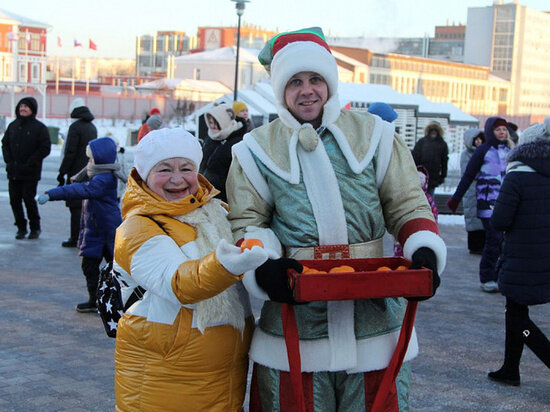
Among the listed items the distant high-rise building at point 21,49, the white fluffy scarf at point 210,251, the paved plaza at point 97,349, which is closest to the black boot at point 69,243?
the paved plaza at point 97,349

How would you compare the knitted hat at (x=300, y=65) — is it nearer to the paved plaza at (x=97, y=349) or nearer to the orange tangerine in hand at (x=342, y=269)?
the orange tangerine in hand at (x=342, y=269)

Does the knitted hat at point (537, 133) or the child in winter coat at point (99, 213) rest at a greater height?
the knitted hat at point (537, 133)

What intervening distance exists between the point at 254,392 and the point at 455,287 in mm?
5775

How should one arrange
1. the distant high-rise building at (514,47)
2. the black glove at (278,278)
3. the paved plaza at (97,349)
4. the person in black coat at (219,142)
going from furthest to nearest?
1. the distant high-rise building at (514,47)
2. the person in black coat at (219,142)
3. the paved plaza at (97,349)
4. the black glove at (278,278)

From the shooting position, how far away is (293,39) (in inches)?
123

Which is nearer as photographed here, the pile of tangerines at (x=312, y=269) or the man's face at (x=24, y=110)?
the pile of tangerines at (x=312, y=269)

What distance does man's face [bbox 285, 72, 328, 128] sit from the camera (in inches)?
120

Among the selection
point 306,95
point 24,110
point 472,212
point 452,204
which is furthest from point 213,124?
point 306,95

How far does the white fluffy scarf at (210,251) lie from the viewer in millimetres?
2957

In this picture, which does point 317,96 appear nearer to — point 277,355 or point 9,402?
point 277,355

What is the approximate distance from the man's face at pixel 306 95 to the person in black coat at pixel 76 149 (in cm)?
742

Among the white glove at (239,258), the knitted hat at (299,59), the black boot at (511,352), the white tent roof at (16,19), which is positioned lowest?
the black boot at (511,352)

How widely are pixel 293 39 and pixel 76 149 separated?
7508 millimetres

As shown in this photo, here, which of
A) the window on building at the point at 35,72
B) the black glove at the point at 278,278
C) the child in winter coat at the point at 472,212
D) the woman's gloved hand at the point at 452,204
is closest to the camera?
the black glove at the point at 278,278
